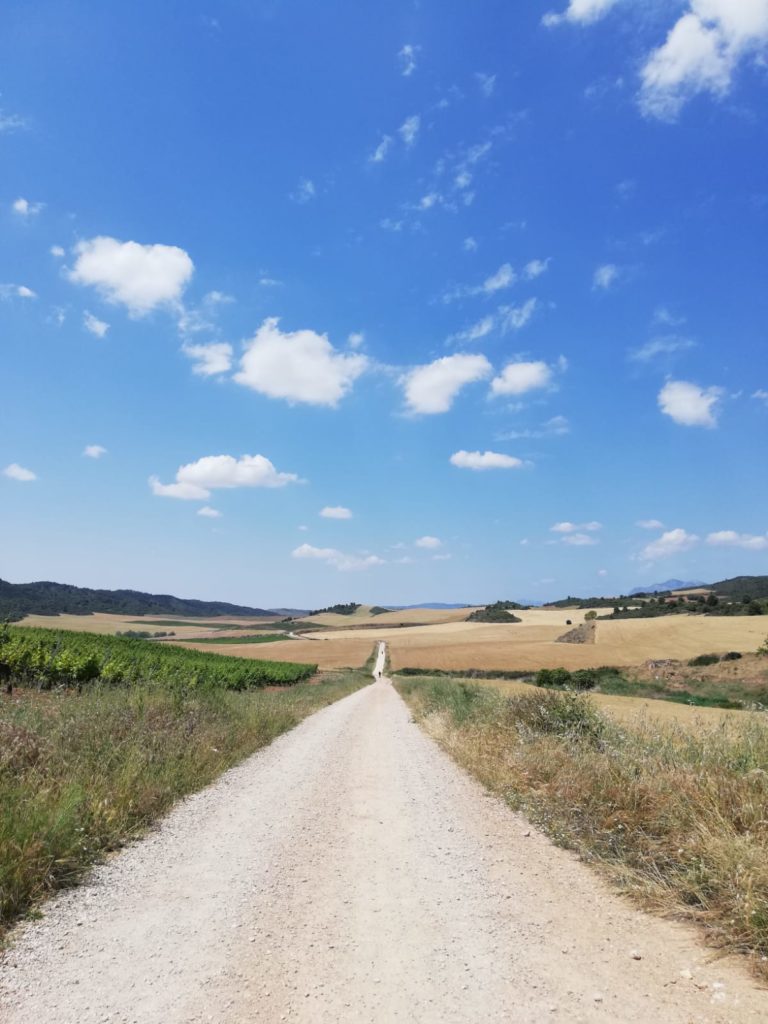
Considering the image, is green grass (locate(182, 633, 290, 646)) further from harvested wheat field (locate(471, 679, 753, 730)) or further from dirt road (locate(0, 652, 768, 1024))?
dirt road (locate(0, 652, 768, 1024))

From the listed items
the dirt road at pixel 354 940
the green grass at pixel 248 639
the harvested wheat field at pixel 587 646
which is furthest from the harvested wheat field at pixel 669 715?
the green grass at pixel 248 639

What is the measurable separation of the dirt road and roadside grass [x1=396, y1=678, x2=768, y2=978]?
0.34m

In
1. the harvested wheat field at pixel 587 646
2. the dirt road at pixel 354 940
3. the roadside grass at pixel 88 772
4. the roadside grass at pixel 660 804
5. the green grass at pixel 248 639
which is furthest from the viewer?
the green grass at pixel 248 639

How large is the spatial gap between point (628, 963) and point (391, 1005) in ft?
6.26

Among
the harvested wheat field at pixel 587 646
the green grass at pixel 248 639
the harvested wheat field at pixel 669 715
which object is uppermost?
the harvested wheat field at pixel 669 715

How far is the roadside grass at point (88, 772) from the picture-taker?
5.43 metres

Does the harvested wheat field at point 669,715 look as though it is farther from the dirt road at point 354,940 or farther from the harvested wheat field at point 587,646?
the harvested wheat field at point 587,646

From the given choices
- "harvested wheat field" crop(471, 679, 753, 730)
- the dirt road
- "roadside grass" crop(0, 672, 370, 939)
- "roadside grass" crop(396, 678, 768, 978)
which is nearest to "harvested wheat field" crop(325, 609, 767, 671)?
"harvested wheat field" crop(471, 679, 753, 730)

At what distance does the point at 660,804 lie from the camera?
671 cm

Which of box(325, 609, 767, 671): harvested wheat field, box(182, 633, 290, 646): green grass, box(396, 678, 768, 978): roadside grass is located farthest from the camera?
box(182, 633, 290, 646): green grass

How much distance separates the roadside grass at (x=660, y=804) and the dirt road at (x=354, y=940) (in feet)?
1.12

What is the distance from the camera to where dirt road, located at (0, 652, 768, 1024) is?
3.65 m

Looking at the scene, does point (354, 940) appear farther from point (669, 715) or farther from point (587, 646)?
point (587, 646)

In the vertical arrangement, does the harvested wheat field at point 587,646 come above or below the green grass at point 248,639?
above
